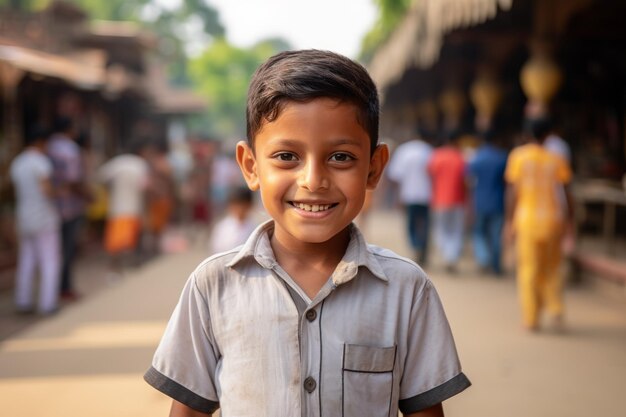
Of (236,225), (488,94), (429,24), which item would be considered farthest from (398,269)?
(488,94)

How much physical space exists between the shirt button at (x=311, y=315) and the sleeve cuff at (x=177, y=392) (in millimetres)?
341

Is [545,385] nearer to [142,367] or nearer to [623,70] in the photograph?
[142,367]

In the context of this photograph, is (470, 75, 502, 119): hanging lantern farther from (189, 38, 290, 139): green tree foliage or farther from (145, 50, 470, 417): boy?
(189, 38, 290, 139): green tree foliage

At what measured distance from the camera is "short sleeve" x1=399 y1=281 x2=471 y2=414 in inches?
75.8

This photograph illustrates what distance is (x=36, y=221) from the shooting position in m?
7.69

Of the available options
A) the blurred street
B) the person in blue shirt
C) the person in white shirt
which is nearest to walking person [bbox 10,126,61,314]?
the blurred street

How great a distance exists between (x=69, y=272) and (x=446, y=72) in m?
10.2

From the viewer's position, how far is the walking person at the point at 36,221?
761 cm

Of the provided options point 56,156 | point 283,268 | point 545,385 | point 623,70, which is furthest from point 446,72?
point 283,268

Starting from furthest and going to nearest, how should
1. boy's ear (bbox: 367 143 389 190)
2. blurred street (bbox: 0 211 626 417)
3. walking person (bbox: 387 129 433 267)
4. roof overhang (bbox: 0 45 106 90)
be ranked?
walking person (bbox: 387 129 433 267) → roof overhang (bbox: 0 45 106 90) → blurred street (bbox: 0 211 626 417) → boy's ear (bbox: 367 143 389 190)

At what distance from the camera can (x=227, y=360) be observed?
74.9 inches

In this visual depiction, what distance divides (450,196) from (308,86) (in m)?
8.53

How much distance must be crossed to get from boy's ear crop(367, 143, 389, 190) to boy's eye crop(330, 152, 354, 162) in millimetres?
161

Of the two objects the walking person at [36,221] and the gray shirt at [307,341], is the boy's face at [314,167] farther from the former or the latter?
the walking person at [36,221]
